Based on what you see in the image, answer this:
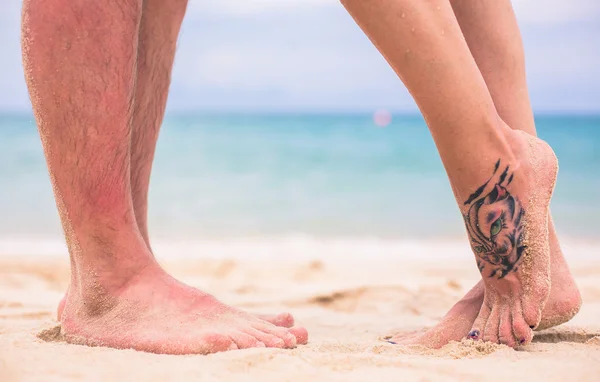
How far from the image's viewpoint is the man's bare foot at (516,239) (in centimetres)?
121

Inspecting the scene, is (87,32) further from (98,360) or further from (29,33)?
(98,360)

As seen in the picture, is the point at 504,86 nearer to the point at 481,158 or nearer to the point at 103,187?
the point at 481,158

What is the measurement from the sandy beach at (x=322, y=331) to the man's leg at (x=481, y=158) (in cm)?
12

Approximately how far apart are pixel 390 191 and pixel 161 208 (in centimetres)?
308

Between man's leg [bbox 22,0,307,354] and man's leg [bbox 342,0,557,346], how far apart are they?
407mm

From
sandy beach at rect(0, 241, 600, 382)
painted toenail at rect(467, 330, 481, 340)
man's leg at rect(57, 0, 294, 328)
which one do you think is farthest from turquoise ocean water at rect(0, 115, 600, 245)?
painted toenail at rect(467, 330, 481, 340)

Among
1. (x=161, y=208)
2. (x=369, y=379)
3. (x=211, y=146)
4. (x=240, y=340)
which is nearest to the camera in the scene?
(x=369, y=379)

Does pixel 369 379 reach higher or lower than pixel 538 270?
lower

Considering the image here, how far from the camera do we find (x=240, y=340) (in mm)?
1187

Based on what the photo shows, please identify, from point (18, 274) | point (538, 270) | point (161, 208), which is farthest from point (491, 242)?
point (161, 208)

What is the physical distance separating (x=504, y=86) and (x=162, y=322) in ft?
2.91

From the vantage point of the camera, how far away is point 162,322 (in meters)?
1.22

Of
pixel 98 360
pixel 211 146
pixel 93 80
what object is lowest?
pixel 98 360

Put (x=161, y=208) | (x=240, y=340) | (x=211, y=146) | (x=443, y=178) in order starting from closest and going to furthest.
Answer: (x=240, y=340), (x=161, y=208), (x=443, y=178), (x=211, y=146)
